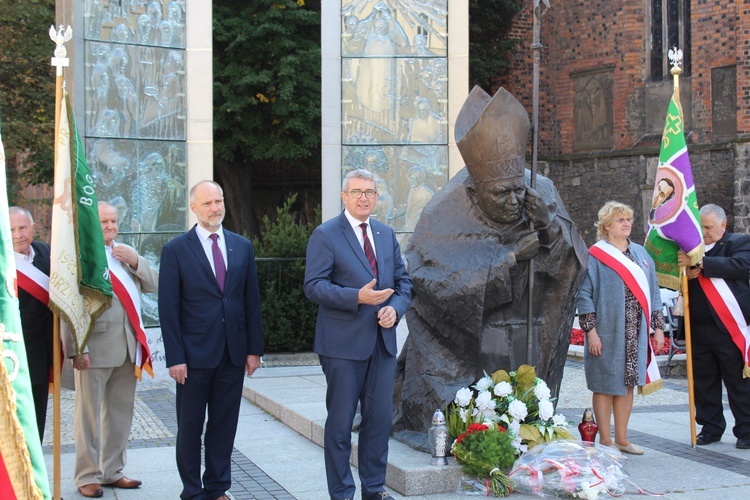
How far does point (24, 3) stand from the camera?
18188 mm

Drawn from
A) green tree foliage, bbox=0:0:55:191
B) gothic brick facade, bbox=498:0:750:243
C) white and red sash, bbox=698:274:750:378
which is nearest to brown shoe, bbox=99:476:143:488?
white and red sash, bbox=698:274:750:378

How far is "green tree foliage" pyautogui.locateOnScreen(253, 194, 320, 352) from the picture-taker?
12555 mm

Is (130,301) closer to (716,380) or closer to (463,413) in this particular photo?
(463,413)

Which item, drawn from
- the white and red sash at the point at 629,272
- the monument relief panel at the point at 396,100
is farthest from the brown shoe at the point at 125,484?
the monument relief panel at the point at 396,100

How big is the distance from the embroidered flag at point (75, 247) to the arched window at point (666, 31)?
18.9 meters

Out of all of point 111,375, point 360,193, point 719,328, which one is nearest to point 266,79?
point 719,328

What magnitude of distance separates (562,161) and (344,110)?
42.0ft

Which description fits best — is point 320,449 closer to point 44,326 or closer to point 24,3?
point 44,326

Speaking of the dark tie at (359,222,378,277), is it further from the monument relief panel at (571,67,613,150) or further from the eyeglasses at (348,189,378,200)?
the monument relief panel at (571,67,613,150)

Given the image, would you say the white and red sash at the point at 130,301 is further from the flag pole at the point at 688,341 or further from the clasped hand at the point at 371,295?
the flag pole at the point at 688,341

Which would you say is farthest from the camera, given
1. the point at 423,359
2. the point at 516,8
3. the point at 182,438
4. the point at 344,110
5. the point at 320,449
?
the point at 516,8

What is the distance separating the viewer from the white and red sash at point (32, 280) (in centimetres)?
538

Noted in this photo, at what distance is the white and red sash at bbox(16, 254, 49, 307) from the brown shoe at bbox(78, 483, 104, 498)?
1.16 metres

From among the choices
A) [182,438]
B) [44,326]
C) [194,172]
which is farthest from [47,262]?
[194,172]
